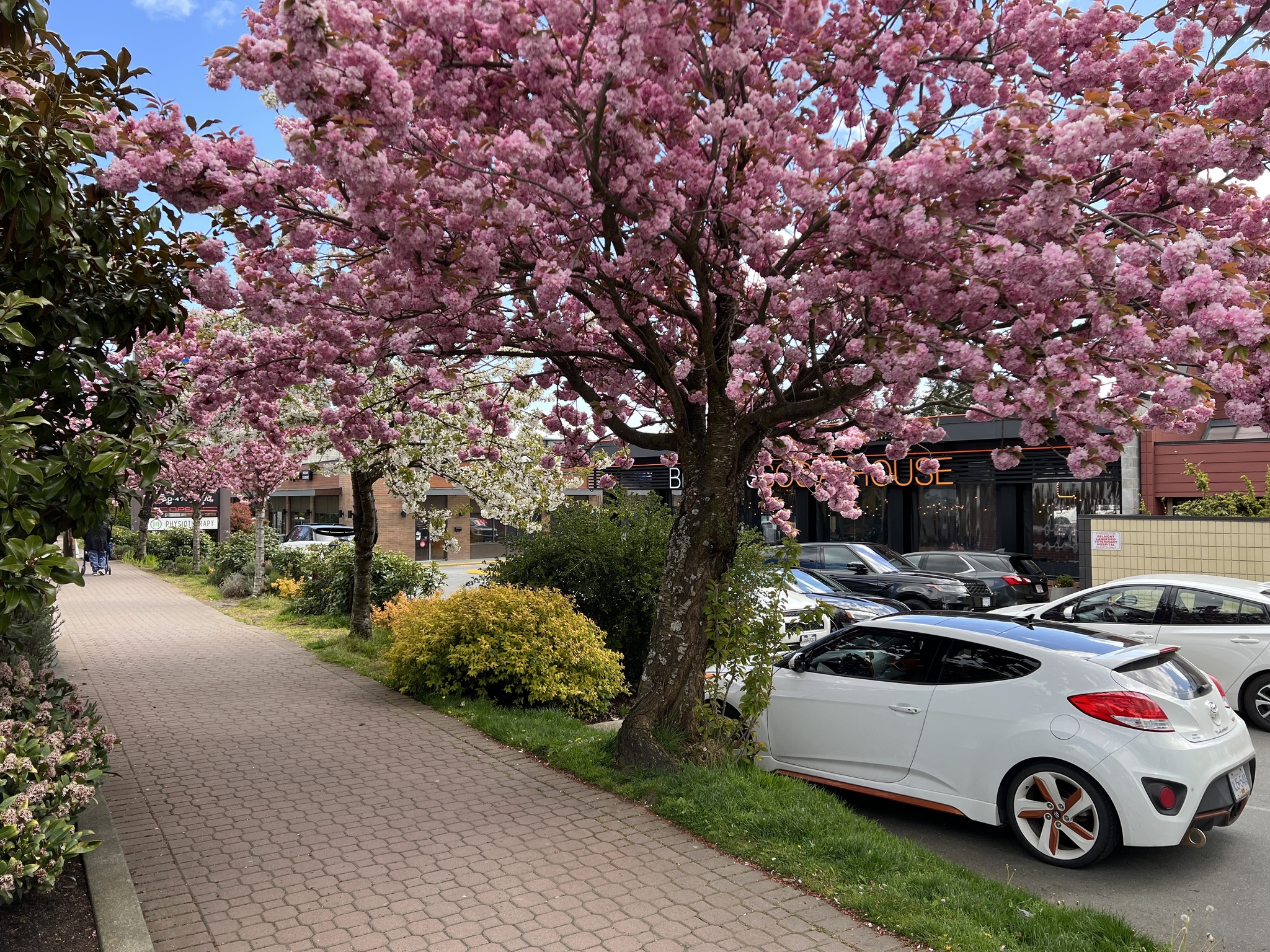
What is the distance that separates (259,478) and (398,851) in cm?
1895

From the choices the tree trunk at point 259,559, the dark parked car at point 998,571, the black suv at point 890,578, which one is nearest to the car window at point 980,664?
the black suv at point 890,578

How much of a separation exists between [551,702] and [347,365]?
3.92 metres

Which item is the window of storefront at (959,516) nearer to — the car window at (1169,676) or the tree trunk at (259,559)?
the tree trunk at (259,559)

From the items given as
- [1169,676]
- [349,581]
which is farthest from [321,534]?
[1169,676]

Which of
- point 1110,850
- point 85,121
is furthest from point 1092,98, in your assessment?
point 85,121

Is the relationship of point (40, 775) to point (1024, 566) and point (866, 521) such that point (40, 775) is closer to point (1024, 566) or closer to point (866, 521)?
point (1024, 566)

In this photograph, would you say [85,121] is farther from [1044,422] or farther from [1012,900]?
[1012,900]

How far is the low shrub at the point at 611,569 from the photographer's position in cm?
1027

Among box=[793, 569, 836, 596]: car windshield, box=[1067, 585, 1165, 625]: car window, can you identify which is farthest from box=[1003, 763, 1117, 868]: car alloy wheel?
box=[793, 569, 836, 596]: car windshield

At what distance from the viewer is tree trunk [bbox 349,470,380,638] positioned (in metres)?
13.6

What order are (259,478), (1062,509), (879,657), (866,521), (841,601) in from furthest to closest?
(866,521) < (1062,509) < (259,478) < (841,601) < (879,657)

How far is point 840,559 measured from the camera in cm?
1880

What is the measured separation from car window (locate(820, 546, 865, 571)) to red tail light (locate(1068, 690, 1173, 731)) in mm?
13090

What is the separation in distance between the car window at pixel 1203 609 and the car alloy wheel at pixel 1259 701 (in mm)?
600
